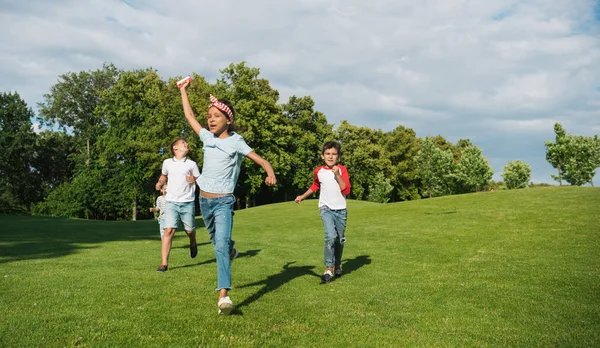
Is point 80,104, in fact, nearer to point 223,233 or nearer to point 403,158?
point 403,158

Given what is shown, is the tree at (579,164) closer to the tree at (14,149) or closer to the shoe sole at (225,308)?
the shoe sole at (225,308)

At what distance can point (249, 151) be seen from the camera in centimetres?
633

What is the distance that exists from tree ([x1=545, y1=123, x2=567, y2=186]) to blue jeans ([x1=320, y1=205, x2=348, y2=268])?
56.5 metres

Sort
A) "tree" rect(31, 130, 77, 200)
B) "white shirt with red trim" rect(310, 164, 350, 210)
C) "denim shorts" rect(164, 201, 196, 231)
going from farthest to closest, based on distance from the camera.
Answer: "tree" rect(31, 130, 77, 200)
"denim shorts" rect(164, 201, 196, 231)
"white shirt with red trim" rect(310, 164, 350, 210)

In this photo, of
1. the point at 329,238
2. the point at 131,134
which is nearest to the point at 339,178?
the point at 329,238

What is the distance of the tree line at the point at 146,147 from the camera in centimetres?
5181

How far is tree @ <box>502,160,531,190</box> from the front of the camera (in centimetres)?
7262

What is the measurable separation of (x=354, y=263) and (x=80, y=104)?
202 ft

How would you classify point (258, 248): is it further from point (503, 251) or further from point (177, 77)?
point (177, 77)

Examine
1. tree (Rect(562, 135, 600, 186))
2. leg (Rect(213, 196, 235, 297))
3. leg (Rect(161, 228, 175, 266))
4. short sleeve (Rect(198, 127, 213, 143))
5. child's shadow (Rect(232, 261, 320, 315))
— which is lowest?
child's shadow (Rect(232, 261, 320, 315))

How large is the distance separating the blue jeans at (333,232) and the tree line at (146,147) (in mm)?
39343

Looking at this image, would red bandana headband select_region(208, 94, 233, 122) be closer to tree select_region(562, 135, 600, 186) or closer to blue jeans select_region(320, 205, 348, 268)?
blue jeans select_region(320, 205, 348, 268)

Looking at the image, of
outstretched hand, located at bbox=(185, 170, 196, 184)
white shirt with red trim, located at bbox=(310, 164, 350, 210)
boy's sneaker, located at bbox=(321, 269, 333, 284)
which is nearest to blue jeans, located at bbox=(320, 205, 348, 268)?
white shirt with red trim, located at bbox=(310, 164, 350, 210)

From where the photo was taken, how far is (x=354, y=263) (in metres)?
11.4
